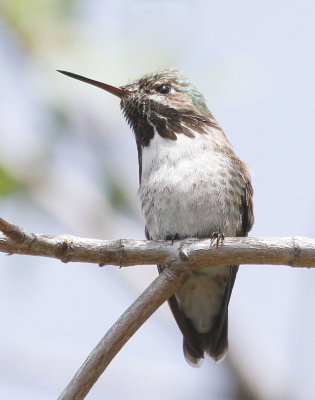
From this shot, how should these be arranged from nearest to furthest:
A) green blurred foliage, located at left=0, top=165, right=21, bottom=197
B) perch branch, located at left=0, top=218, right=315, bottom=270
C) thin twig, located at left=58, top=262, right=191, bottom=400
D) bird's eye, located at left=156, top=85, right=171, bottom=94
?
thin twig, located at left=58, top=262, right=191, bottom=400 < perch branch, located at left=0, top=218, right=315, bottom=270 < green blurred foliage, located at left=0, top=165, right=21, bottom=197 < bird's eye, located at left=156, top=85, right=171, bottom=94

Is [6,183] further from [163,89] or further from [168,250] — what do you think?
[168,250]

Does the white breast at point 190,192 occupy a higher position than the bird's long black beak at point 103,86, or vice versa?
the bird's long black beak at point 103,86

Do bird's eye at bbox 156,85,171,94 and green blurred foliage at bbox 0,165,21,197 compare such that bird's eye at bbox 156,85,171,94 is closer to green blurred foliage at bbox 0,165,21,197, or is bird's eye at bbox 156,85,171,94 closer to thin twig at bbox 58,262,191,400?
green blurred foliage at bbox 0,165,21,197

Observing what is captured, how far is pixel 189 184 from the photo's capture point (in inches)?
224

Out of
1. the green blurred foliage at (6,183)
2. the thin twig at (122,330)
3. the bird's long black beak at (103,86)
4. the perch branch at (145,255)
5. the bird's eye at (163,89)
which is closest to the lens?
the thin twig at (122,330)

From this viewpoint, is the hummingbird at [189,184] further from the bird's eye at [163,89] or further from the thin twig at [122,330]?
the thin twig at [122,330]

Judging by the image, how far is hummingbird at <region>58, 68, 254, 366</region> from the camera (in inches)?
223

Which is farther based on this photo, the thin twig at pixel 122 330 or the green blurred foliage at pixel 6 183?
the green blurred foliage at pixel 6 183

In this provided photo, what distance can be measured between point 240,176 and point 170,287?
213cm

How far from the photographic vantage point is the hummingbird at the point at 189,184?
5.67 meters

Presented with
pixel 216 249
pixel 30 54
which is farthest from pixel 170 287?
pixel 30 54

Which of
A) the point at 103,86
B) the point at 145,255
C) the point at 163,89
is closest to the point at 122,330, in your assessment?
the point at 145,255

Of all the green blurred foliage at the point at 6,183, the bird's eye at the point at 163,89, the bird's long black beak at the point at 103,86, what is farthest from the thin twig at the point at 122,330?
the bird's eye at the point at 163,89

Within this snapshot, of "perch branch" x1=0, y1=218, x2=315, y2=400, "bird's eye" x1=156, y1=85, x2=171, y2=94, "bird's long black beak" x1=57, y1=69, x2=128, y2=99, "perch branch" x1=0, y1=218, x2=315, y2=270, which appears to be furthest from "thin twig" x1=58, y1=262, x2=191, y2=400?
"bird's eye" x1=156, y1=85, x2=171, y2=94
